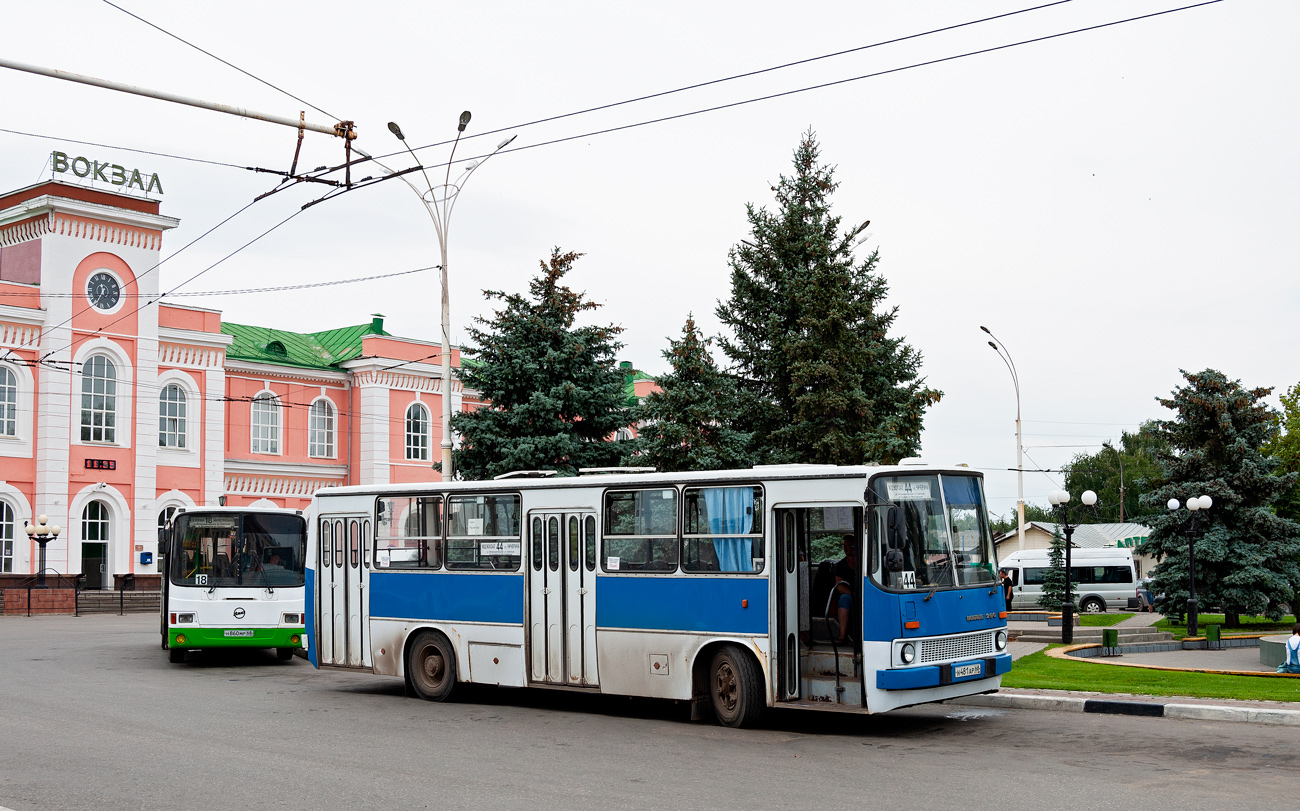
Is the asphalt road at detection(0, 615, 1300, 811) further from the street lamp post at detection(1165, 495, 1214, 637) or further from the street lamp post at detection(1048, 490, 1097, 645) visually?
the street lamp post at detection(1165, 495, 1214, 637)

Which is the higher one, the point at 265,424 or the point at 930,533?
the point at 265,424

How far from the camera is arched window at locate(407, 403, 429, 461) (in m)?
57.7

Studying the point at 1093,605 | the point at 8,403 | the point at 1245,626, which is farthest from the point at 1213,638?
the point at 8,403

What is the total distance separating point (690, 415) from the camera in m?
29.7

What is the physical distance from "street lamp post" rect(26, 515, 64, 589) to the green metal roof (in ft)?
38.7

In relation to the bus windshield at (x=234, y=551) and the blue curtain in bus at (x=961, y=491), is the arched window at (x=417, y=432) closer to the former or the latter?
the bus windshield at (x=234, y=551)

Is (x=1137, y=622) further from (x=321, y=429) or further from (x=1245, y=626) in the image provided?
(x=321, y=429)

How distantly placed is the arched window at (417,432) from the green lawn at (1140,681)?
41.8m

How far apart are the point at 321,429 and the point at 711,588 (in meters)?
46.2

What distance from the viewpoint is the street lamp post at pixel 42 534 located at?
43.0m

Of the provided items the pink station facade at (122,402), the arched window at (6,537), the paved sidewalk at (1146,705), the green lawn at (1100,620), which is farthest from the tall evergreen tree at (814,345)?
the arched window at (6,537)

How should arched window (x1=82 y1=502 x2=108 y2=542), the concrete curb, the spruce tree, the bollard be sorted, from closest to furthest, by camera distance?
the concrete curb
the bollard
the spruce tree
arched window (x1=82 y1=502 x2=108 y2=542)

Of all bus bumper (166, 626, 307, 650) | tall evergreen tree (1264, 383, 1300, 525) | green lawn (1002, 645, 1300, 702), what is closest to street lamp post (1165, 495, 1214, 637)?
green lawn (1002, 645, 1300, 702)

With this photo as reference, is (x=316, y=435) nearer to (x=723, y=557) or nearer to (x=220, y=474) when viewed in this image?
(x=220, y=474)
